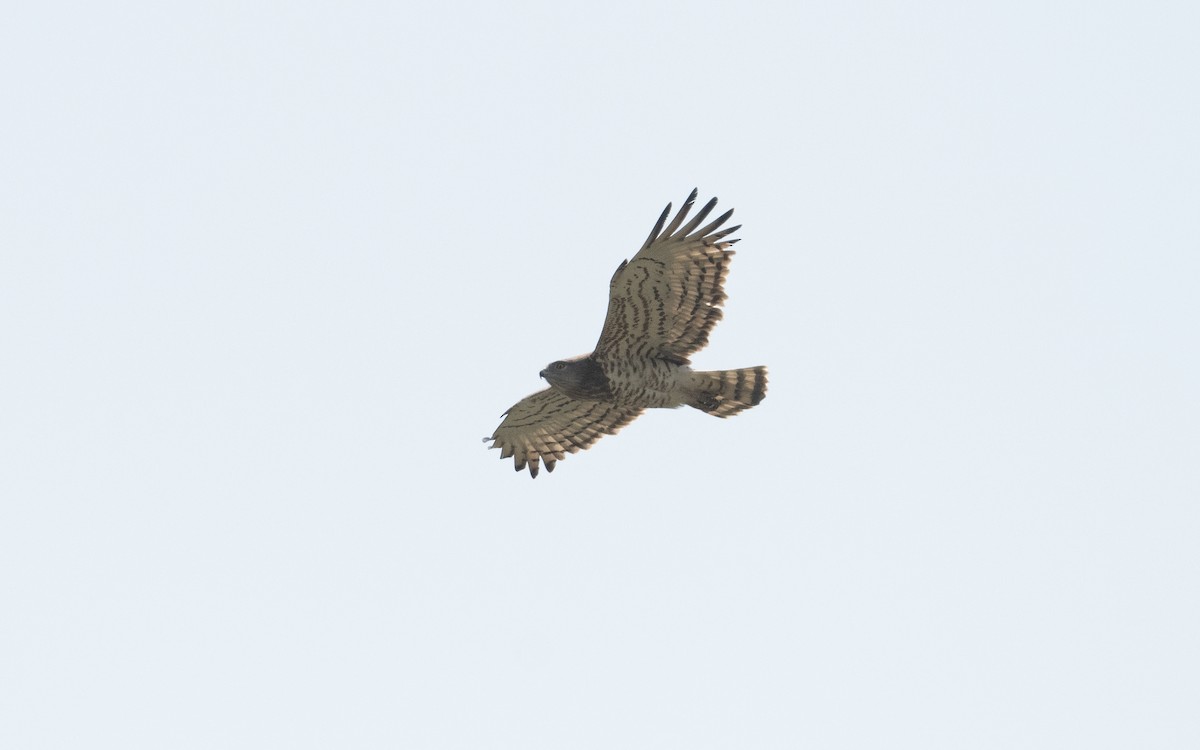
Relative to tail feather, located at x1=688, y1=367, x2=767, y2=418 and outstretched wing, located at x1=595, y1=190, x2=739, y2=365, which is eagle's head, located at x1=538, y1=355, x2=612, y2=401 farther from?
tail feather, located at x1=688, y1=367, x2=767, y2=418

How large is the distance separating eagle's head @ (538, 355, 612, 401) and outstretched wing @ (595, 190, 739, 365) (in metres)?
0.16

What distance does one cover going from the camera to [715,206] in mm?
14930

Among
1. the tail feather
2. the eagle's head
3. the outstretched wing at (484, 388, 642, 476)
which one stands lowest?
the tail feather

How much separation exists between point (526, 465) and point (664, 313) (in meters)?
3.17

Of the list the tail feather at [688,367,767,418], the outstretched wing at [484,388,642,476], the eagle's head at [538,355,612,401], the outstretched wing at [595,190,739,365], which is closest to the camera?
the outstretched wing at [595,190,739,365]

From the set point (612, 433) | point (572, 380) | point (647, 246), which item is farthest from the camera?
point (612, 433)

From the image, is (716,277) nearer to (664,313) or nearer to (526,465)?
(664,313)

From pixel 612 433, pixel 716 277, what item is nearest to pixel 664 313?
pixel 716 277

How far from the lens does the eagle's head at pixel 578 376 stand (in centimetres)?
1585

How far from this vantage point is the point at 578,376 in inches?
625

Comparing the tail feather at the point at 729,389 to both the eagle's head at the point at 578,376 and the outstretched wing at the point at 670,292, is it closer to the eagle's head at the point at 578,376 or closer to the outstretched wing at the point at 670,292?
the outstretched wing at the point at 670,292

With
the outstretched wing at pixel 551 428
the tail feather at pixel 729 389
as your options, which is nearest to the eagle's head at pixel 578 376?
the tail feather at pixel 729 389

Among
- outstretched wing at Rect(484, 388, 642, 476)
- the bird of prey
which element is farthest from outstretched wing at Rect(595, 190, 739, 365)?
outstretched wing at Rect(484, 388, 642, 476)

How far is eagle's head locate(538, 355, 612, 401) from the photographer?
15.9m
